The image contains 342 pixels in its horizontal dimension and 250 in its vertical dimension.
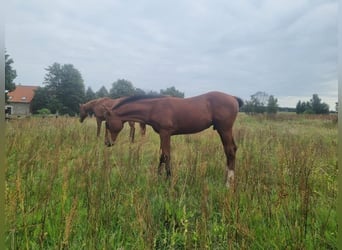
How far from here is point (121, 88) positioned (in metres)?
37.9

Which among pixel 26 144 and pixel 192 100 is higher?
pixel 192 100

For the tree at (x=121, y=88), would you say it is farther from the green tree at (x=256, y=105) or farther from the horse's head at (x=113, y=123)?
the horse's head at (x=113, y=123)

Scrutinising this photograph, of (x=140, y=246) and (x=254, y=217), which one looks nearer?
(x=140, y=246)

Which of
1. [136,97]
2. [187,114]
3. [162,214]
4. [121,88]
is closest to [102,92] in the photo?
[121,88]

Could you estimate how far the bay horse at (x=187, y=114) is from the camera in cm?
461

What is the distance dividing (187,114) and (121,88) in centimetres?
3447

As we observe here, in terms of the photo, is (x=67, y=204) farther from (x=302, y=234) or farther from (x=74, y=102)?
→ (x=74, y=102)

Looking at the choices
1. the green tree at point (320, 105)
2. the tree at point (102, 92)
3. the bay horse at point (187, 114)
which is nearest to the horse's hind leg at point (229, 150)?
the bay horse at point (187, 114)

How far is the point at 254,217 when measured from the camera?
237 centimetres

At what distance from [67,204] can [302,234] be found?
7.04 ft

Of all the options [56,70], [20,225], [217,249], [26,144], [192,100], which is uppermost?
[56,70]

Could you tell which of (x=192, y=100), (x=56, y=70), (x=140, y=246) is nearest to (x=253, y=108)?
(x=192, y=100)

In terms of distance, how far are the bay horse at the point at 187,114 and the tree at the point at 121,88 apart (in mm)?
31681

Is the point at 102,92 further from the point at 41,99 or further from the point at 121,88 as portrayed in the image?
the point at 41,99
